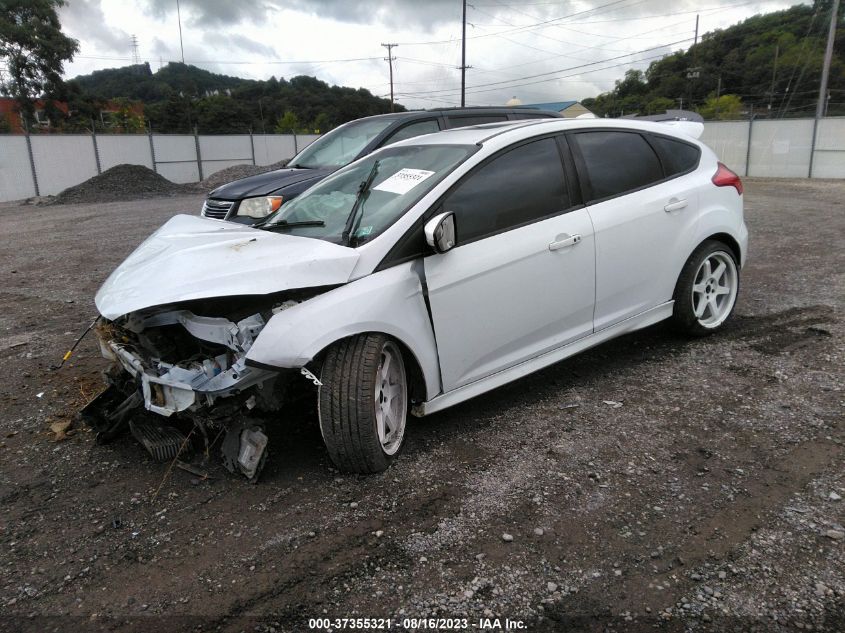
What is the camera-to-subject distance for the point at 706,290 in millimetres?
4855

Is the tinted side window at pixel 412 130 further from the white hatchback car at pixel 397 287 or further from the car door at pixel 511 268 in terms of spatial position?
the car door at pixel 511 268

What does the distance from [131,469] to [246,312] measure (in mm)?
1153

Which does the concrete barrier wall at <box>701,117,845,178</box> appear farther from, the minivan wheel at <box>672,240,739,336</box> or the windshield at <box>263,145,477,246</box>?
the windshield at <box>263,145,477,246</box>

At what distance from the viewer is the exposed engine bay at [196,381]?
3033mm

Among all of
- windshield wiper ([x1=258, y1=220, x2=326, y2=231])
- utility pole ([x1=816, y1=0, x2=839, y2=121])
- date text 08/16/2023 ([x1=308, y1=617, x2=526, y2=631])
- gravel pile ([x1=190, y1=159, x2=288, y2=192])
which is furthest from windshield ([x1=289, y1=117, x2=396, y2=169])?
utility pole ([x1=816, y1=0, x2=839, y2=121])

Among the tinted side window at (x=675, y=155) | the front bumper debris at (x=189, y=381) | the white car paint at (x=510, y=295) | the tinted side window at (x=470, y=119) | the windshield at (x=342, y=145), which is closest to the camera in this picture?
the front bumper debris at (x=189, y=381)

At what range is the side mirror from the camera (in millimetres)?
3180

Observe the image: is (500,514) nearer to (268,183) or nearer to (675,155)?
(675,155)

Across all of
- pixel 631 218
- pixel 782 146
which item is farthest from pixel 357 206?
pixel 782 146

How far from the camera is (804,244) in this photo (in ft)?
28.4

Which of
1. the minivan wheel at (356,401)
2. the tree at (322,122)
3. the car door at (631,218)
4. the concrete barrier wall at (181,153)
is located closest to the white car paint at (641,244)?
the car door at (631,218)

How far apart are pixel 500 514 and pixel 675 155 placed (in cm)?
320

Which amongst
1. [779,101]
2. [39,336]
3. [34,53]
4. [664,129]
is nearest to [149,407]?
[39,336]

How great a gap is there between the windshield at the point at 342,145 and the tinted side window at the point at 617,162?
3846mm
